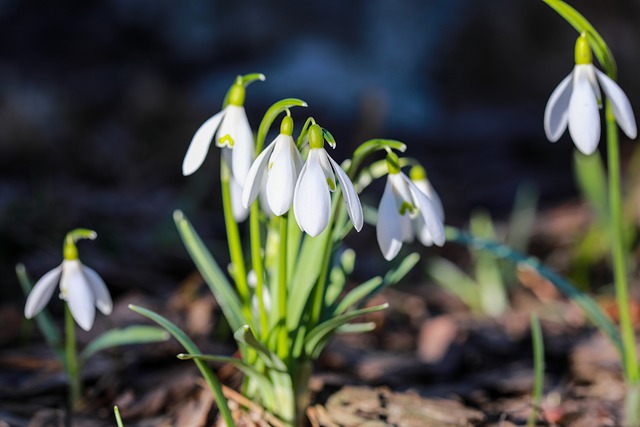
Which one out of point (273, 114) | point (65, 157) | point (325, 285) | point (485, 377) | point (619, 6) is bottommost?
point (485, 377)

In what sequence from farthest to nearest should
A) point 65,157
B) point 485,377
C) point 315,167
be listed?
point 65,157, point 485,377, point 315,167

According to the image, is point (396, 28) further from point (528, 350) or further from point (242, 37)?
point (528, 350)

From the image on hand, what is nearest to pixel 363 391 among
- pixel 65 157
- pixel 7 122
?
pixel 65 157

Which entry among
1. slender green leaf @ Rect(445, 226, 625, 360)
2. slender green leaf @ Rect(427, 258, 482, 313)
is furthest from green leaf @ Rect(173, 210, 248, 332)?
slender green leaf @ Rect(427, 258, 482, 313)

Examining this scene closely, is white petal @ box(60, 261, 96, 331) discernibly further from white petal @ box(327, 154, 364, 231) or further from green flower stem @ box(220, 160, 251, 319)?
white petal @ box(327, 154, 364, 231)

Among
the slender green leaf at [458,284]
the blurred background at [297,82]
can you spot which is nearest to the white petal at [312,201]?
the slender green leaf at [458,284]

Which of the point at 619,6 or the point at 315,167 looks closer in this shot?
the point at 315,167

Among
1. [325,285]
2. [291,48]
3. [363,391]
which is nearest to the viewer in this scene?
[325,285]
